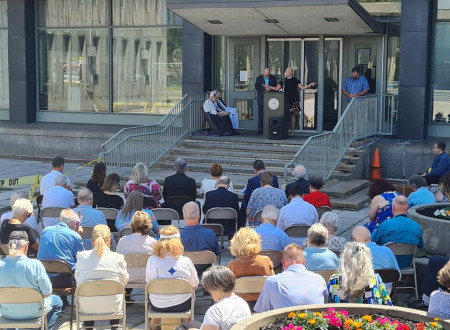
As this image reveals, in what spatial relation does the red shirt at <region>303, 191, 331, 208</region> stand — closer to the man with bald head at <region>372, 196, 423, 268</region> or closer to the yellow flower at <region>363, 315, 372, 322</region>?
the man with bald head at <region>372, 196, 423, 268</region>

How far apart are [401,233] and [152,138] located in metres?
10.2

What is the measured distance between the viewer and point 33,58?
24172 mm

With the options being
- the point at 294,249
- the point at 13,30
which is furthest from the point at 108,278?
the point at 13,30

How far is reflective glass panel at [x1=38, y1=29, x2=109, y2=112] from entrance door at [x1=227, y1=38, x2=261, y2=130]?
14.0ft

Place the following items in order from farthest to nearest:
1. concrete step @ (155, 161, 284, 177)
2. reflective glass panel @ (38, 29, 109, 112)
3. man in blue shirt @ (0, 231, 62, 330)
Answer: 1. reflective glass panel @ (38, 29, 109, 112)
2. concrete step @ (155, 161, 284, 177)
3. man in blue shirt @ (0, 231, 62, 330)

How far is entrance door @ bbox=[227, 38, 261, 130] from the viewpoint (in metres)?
21.1

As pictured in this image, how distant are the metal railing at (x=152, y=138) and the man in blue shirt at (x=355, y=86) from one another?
152 inches

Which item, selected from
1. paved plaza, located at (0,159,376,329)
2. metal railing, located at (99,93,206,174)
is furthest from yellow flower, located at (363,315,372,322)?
metal railing, located at (99,93,206,174)

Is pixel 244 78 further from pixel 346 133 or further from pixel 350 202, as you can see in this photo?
pixel 350 202

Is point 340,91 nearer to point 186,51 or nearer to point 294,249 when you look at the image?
point 186,51

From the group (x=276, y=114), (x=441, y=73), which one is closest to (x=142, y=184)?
(x=276, y=114)

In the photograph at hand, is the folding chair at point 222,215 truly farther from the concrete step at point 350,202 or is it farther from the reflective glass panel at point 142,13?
the reflective glass panel at point 142,13

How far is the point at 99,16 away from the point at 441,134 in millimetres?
10591

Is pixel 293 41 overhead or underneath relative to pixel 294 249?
overhead
